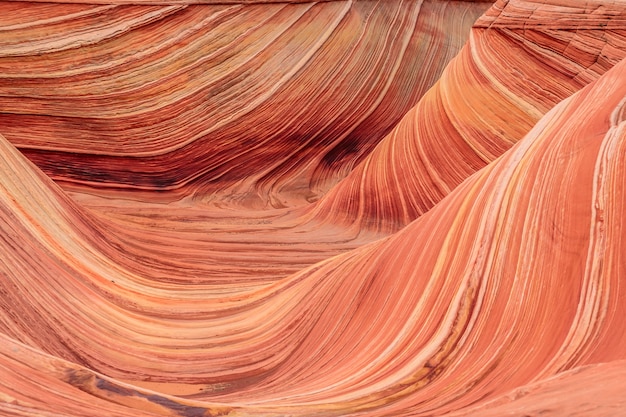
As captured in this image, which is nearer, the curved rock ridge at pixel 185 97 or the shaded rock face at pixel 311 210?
the shaded rock face at pixel 311 210

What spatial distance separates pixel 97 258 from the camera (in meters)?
1.53

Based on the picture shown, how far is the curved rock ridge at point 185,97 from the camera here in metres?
2.70

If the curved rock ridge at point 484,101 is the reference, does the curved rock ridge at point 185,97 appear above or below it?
above

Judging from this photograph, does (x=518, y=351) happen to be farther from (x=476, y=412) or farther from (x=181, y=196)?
(x=181, y=196)

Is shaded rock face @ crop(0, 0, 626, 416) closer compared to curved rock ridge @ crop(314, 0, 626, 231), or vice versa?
shaded rock face @ crop(0, 0, 626, 416)

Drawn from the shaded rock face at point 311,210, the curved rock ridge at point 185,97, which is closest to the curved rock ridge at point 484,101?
the shaded rock face at point 311,210

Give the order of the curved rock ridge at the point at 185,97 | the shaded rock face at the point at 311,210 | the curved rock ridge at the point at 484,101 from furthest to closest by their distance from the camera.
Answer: the curved rock ridge at the point at 185,97 → the curved rock ridge at the point at 484,101 → the shaded rock face at the point at 311,210

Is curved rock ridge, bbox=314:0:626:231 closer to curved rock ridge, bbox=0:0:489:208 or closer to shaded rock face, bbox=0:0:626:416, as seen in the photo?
shaded rock face, bbox=0:0:626:416

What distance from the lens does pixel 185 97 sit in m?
2.78

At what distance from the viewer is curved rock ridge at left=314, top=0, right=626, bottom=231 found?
1.97 meters

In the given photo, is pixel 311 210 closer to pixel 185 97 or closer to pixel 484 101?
pixel 484 101

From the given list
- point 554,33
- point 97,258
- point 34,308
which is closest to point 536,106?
point 554,33

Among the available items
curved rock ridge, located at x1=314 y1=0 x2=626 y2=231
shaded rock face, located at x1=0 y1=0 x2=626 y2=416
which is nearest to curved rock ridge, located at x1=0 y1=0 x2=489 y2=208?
shaded rock face, located at x1=0 y1=0 x2=626 y2=416

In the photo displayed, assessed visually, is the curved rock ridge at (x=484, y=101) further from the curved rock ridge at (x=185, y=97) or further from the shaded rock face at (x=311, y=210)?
the curved rock ridge at (x=185, y=97)
